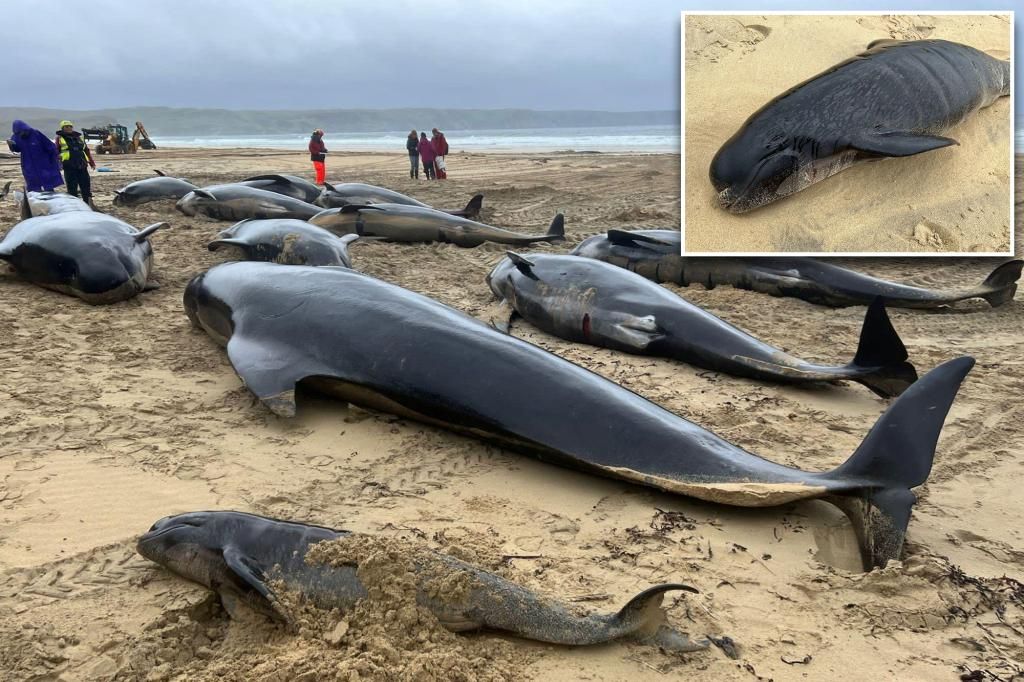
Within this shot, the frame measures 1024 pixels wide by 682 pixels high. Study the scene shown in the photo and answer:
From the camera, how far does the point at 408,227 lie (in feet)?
37.4

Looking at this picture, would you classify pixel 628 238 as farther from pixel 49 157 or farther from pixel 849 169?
pixel 49 157

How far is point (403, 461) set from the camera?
4.40 metres

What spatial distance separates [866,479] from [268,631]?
2.66 metres

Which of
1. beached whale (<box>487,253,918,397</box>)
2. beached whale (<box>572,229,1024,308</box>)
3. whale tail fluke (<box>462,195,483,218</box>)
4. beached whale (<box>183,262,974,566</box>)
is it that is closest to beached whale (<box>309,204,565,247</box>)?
whale tail fluke (<box>462,195,483,218</box>)

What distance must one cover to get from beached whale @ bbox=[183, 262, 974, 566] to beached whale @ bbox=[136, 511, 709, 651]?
1103mm

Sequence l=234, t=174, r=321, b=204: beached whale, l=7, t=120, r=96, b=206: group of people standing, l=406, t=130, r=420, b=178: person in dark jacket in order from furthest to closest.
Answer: l=406, t=130, r=420, b=178: person in dark jacket, l=234, t=174, r=321, b=204: beached whale, l=7, t=120, r=96, b=206: group of people standing

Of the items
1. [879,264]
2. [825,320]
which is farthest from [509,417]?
[879,264]

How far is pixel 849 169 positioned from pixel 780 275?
6.37ft

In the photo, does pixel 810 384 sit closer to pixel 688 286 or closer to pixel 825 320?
pixel 825 320

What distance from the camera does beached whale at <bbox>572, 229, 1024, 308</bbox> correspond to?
306 inches

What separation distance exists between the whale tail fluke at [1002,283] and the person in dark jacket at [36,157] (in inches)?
570

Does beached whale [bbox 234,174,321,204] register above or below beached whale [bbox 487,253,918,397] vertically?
above

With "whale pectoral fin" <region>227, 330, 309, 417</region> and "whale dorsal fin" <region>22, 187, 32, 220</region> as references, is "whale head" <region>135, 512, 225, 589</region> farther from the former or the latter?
"whale dorsal fin" <region>22, 187, 32, 220</region>

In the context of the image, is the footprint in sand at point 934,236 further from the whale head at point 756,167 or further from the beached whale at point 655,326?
the beached whale at point 655,326
